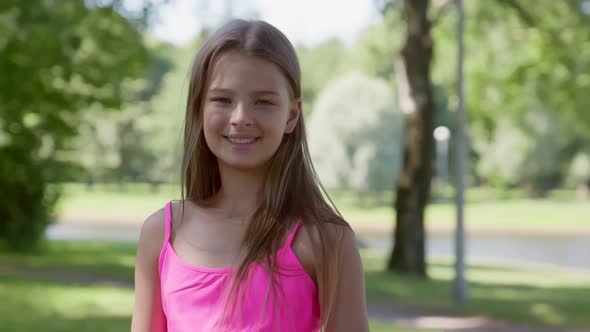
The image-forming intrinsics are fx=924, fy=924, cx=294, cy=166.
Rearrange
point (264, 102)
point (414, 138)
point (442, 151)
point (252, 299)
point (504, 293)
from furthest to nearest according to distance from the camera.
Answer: point (442, 151) < point (414, 138) < point (504, 293) < point (264, 102) < point (252, 299)

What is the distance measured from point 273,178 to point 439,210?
170 feet

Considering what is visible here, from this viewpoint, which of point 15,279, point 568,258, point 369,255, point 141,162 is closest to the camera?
point 15,279

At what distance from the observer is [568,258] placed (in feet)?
94.8

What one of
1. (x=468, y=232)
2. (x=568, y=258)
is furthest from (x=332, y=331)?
(x=468, y=232)

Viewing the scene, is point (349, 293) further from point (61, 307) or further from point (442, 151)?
point (442, 151)

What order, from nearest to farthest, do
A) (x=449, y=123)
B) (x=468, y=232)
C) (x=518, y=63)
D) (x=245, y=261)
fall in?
(x=245, y=261)
(x=518, y=63)
(x=468, y=232)
(x=449, y=123)

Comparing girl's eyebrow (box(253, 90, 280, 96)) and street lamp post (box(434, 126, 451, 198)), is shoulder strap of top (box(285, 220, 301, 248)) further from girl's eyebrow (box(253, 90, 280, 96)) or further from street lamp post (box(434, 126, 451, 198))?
street lamp post (box(434, 126, 451, 198))

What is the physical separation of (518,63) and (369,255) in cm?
606

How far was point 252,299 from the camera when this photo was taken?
1.67 m

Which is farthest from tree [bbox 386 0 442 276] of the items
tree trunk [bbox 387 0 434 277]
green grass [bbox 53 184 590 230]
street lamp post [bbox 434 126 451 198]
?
street lamp post [bbox 434 126 451 198]

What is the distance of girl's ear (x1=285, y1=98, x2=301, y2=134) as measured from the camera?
6.03 ft

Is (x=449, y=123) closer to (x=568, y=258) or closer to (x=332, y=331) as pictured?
(x=568, y=258)

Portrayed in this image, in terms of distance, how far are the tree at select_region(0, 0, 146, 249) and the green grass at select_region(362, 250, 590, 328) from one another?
6140 mm

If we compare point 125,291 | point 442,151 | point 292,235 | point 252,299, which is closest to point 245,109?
point 292,235
